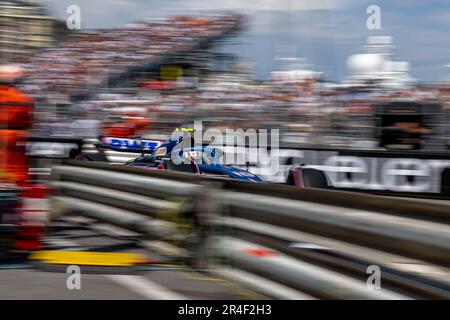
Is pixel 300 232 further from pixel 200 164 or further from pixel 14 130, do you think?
pixel 200 164

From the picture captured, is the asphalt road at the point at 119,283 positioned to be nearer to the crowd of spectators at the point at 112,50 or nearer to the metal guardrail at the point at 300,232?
the metal guardrail at the point at 300,232

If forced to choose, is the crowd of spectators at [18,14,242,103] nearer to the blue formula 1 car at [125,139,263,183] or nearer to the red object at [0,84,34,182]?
the blue formula 1 car at [125,139,263,183]

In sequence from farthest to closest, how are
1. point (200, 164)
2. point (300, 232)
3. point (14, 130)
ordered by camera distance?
point (200, 164) → point (14, 130) → point (300, 232)

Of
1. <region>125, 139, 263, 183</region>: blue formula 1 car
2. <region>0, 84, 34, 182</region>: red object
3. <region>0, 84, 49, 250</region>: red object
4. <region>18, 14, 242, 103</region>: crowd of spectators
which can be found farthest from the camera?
<region>18, 14, 242, 103</region>: crowd of spectators

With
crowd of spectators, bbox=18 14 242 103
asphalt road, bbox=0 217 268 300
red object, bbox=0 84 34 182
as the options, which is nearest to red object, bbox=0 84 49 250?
red object, bbox=0 84 34 182

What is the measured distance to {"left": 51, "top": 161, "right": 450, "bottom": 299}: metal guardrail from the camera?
3.40 m

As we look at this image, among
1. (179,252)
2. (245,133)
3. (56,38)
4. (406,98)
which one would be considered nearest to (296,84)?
(245,133)

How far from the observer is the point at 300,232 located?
4.40m

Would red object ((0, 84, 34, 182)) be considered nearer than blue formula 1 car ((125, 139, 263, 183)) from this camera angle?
Yes

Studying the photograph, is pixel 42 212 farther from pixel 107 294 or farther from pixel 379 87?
pixel 379 87

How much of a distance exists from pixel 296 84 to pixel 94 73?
722 centimetres

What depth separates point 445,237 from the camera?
10.6 feet

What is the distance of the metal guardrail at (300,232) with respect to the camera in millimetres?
3398

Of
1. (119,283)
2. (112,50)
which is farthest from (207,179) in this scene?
(112,50)
